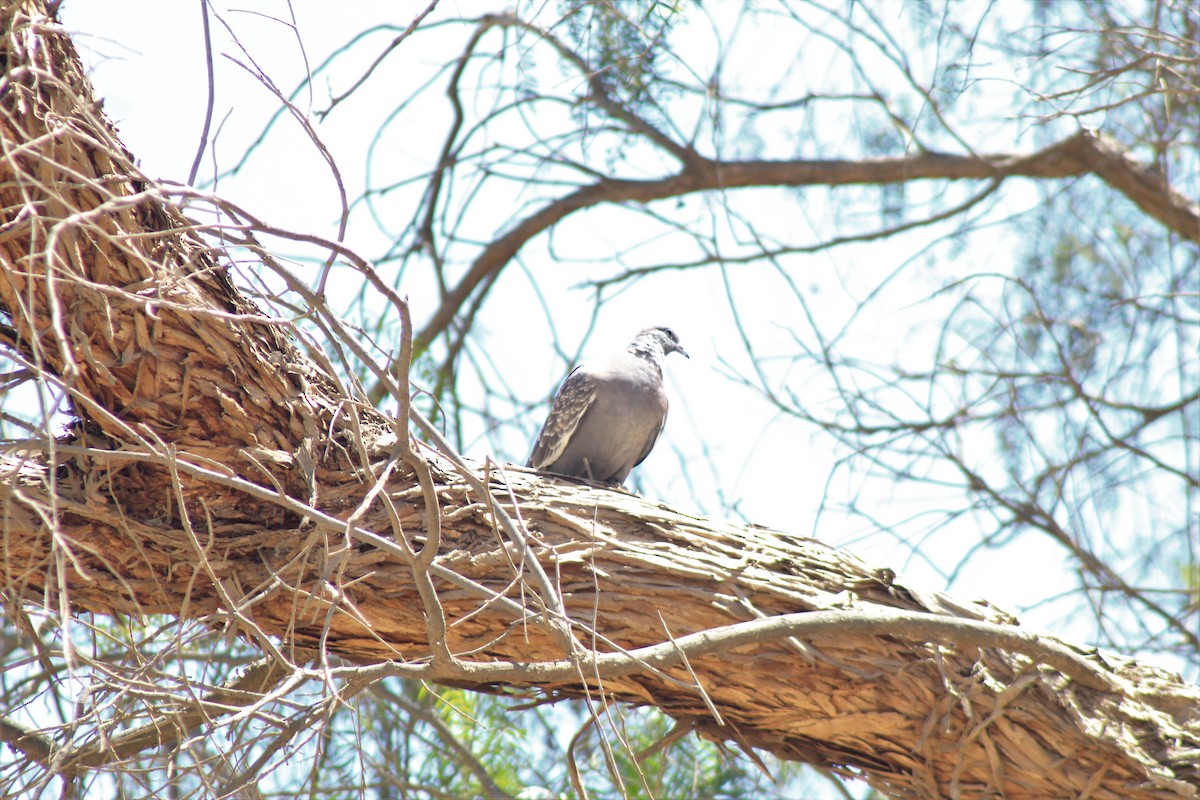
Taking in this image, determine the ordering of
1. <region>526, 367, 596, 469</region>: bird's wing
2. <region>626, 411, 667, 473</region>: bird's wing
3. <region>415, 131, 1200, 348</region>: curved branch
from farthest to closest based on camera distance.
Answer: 1. <region>415, 131, 1200, 348</region>: curved branch
2. <region>626, 411, 667, 473</region>: bird's wing
3. <region>526, 367, 596, 469</region>: bird's wing

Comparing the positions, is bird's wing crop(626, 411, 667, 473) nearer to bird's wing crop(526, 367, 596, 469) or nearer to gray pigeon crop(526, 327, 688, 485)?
gray pigeon crop(526, 327, 688, 485)

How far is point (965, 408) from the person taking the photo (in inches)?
161

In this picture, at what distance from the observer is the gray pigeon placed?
3984 mm

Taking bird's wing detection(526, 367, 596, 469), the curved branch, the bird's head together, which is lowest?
bird's wing detection(526, 367, 596, 469)

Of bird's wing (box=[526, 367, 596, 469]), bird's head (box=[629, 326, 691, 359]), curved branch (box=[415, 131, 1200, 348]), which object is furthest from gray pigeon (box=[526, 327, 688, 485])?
curved branch (box=[415, 131, 1200, 348])

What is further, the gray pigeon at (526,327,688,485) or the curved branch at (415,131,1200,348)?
the curved branch at (415,131,1200,348)

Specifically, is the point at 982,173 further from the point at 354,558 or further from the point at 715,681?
the point at 354,558

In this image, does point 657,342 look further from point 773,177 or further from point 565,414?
point 773,177

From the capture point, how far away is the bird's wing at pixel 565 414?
397cm

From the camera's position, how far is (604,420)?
398 centimetres

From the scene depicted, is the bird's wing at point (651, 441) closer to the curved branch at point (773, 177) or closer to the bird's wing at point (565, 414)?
the bird's wing at point (565, 414)

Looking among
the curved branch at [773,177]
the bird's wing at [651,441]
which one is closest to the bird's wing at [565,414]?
the bird's wing at [651,441]

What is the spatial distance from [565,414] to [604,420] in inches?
5.9

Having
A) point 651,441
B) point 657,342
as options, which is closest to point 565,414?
point 651,441
